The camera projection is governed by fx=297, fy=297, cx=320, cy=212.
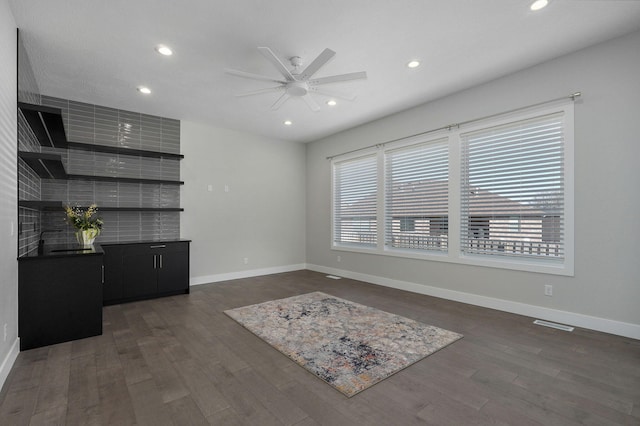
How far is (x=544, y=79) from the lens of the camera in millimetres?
3432

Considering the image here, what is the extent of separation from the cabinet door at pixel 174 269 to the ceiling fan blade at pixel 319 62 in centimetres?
333

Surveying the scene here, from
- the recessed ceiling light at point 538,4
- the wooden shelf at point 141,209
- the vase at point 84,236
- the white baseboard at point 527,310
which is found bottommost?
the white baseboard at point 527,310

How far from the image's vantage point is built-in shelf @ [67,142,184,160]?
4273mm

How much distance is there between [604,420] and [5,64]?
488 centimetres

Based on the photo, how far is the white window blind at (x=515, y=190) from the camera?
341 cm

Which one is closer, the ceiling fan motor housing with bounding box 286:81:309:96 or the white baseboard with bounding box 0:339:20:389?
the white baseboard with bounding box 0:339:20:389

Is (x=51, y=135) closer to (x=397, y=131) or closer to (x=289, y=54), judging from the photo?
(x=289, y=54)

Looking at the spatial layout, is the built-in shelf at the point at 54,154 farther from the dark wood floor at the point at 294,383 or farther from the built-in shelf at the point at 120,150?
the dark wood floor at the point at 294,383

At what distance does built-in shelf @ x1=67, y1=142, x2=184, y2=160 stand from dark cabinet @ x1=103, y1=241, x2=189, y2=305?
1.49 metres

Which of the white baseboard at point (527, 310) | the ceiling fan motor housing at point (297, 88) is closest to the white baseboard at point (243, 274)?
the white baseboard at point (527, 310)

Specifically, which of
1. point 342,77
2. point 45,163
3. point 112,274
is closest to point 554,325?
point 342,77

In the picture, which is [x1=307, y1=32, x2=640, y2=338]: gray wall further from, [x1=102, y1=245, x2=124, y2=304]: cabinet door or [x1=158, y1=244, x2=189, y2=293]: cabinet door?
[x1=102, y1=245, x2=124, y2=304]: cabinet door

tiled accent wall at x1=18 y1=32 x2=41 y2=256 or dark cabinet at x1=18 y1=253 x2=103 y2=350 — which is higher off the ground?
tiled accent wall at x1=18 y1=32 x2=41 y2=256

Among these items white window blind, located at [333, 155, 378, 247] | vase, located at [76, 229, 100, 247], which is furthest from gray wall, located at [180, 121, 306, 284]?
vase, located at [76, 229, 100, 247]
